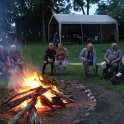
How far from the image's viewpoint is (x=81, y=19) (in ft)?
108

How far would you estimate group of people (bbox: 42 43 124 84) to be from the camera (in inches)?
475

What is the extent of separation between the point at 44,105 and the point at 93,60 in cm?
519

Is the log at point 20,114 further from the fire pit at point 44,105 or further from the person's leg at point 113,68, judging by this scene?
the person's leg at point 113,68

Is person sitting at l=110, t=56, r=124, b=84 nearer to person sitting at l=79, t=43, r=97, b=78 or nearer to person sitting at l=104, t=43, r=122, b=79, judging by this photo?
person sitting at l=104, t=43, r=122, b=79

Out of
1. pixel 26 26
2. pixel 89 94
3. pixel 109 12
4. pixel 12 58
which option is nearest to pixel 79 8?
pixel 26 26

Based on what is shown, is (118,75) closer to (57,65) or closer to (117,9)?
(57,65)

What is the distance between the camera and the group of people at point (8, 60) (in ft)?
43.1

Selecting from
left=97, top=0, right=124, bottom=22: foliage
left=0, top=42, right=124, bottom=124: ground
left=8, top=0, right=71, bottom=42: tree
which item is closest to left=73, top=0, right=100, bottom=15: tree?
left=8, top=0, right=71, bottom=42: tree

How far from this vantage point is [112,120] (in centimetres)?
695

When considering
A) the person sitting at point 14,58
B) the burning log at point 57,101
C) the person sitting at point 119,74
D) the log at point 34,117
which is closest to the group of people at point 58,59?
the person sitting at point 14,58

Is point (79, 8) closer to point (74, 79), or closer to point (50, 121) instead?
point (74, 79)

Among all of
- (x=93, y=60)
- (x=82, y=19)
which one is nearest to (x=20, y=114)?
(x=93, y=60)

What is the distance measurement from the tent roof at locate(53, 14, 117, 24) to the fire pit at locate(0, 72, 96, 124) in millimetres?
22725

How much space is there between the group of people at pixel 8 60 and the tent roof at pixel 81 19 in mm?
18316
